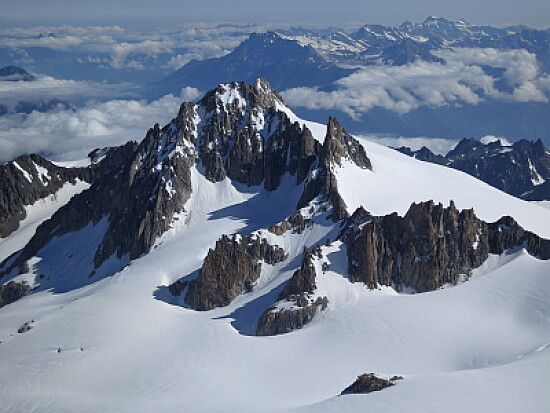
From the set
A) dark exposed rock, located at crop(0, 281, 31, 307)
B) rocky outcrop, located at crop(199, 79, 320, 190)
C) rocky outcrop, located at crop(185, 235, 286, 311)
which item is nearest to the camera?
rocky outcrop, located at crop(185, 235, 286, 311)

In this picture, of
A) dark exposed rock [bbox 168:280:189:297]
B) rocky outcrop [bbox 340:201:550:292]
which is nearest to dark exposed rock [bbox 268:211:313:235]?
rocky outcrop [bbox 340:201:550:292]

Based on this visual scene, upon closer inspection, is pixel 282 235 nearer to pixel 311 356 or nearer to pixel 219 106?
pixel 311 356

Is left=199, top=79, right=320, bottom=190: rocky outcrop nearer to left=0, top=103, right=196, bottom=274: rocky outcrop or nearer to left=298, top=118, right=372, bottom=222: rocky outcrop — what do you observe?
left=0, top=103, right=196, bottom=274: rocky outcrop

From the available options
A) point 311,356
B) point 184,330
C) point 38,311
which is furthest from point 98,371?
point 38,311

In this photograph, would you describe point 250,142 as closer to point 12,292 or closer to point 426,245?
point 426,245

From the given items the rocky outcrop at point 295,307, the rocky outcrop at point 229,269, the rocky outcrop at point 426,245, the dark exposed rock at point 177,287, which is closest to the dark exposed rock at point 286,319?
the rocky outcrop at point 295,307

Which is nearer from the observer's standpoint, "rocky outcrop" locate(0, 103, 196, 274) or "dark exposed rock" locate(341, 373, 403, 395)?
"dark exposed rock" locate(341, 373, 403, 395)

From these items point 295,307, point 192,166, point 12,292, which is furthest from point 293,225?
point 12,292
